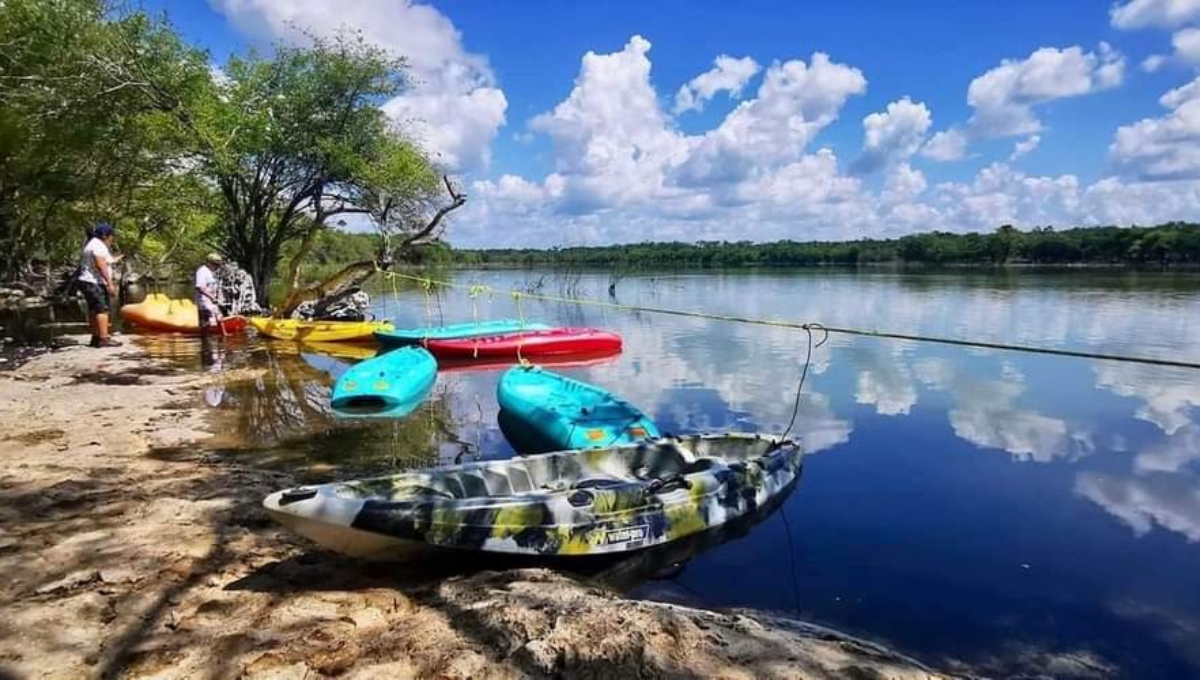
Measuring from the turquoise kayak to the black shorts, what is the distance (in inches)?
200

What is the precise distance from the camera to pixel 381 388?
10758 mm

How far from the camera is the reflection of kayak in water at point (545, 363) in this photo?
15.5m

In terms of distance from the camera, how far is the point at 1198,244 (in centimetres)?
6191

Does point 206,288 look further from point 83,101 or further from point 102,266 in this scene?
point 83,101

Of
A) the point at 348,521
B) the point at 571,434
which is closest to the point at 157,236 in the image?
the point at 571,434

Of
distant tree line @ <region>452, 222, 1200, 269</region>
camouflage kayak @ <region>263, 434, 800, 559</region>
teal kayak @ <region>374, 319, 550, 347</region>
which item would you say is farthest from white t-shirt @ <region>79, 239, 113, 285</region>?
distant tree line @ <region>452, 222, 1200, 269</region>

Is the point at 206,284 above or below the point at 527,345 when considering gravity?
above

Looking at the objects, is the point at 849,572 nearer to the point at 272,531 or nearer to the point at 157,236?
the point at 272,531

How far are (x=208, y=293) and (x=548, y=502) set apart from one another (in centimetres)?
1394

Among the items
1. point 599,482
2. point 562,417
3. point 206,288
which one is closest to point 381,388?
point 562,417

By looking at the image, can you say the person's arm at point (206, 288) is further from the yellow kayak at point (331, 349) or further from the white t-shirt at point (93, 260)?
the white t-shirt at point (93, 260)

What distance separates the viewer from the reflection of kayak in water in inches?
610

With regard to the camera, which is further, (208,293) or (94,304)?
(208,293)

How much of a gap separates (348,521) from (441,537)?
0.59 meters
